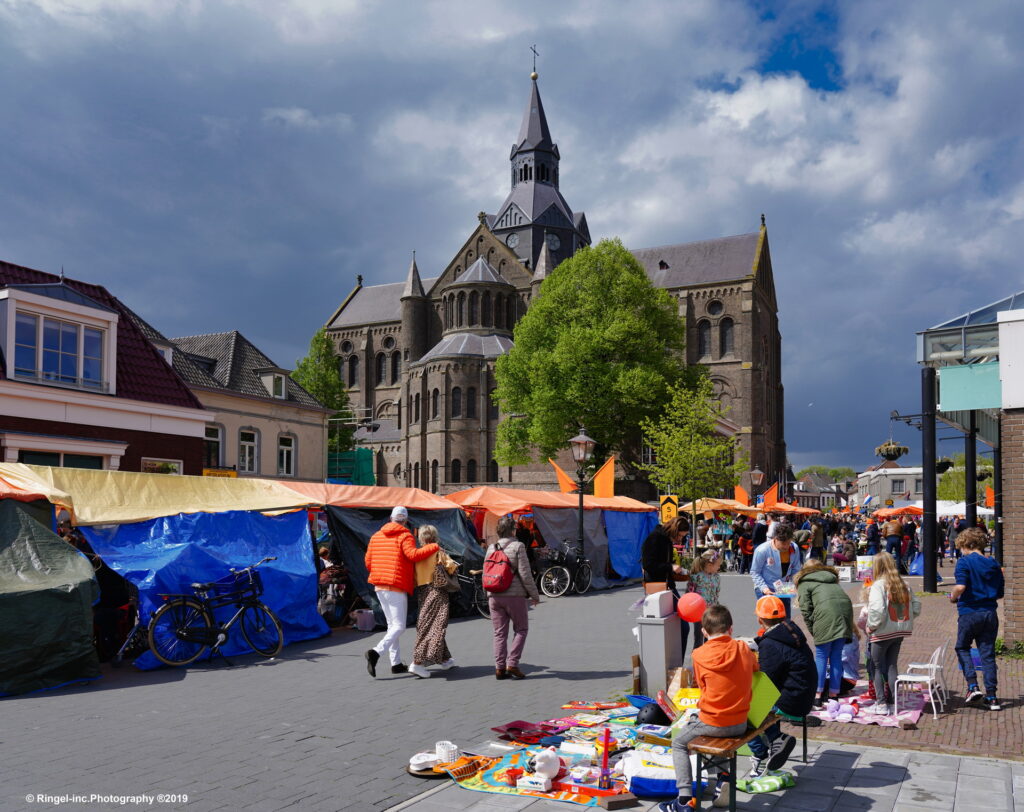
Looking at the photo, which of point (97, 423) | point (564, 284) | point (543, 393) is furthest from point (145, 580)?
point (564, 284)

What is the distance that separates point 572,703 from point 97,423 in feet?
45.7

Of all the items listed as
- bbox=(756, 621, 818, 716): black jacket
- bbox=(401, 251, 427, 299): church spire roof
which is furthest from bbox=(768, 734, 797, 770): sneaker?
bbox=(401, 251, 427, 299): church spire roof

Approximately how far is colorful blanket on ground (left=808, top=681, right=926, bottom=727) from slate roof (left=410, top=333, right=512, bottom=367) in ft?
171

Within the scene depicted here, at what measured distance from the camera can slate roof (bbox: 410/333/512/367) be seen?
197 ft

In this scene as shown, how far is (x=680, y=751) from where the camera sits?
5270 mm

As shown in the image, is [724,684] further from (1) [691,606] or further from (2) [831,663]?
(2) [831,663]

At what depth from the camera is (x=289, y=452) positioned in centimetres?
3506

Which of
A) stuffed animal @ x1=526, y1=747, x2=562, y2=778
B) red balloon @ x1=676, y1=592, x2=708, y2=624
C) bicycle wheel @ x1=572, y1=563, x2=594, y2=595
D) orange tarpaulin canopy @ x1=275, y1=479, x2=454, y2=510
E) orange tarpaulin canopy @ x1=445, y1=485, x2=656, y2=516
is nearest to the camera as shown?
stuffed animal @ x1=526, y1=747, x2=562, y2=778

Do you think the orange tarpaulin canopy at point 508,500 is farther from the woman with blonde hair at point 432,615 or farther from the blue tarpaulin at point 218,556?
the woman with blonde hair at point 432,615

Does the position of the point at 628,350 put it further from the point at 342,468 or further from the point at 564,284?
the point at 342,468

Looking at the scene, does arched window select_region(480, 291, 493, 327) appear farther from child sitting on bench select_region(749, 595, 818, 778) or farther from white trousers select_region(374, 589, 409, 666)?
child sitting on bench select_region(749, 595, 818, 778)

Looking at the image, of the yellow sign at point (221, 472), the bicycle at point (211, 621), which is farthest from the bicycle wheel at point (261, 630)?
the yellow sign at point (221, 472)

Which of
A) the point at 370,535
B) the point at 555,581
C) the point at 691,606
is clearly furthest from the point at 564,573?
the point at 691,606

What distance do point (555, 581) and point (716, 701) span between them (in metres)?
15.2
